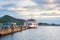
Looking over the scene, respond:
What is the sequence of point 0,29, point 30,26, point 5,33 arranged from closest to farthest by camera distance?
point 0,29 → point 5,33 → point 30,26

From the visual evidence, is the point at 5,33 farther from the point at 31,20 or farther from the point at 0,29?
the point at 31,20

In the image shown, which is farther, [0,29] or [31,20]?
[31,20]

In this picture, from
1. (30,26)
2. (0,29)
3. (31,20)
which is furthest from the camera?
(31,20)

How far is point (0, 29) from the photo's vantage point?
38.2m

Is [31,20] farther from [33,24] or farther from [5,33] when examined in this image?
[5,33]

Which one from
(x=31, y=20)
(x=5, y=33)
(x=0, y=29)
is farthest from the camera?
(x=31, y=20)

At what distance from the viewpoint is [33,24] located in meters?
98.5

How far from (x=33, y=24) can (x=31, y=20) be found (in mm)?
8107

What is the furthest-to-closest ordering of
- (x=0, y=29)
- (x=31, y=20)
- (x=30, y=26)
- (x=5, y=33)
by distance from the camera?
(x=31, y=20)
(x=30, y=26)
(x=5, y=33)
(x=0, y=29)

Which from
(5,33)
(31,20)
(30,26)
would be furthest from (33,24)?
(5,33)

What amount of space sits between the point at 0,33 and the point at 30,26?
5946 centimetres

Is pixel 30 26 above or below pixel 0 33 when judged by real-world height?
below

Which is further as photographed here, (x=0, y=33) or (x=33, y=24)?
(x=33, y=24)

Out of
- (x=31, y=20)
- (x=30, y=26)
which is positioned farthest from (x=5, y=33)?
(x=31, y=20)
